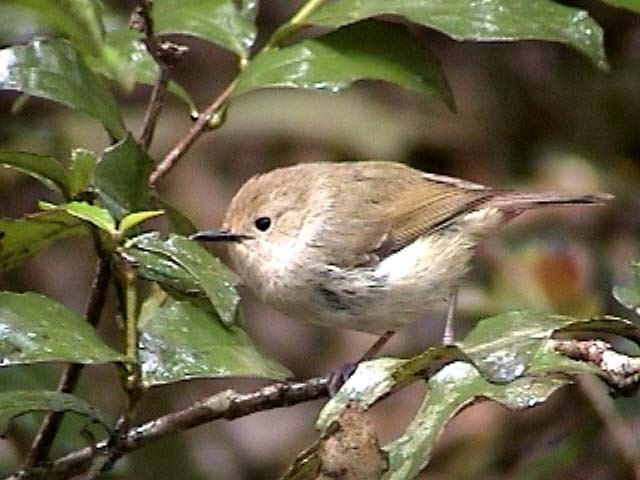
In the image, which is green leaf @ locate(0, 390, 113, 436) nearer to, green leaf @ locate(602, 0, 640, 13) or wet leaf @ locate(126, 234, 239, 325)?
wet leaf @ locate(126, 234, 239, 325)

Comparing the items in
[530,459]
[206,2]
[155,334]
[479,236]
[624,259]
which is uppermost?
[206,2]

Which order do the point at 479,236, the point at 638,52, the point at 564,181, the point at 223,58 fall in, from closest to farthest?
the point at 479,236 → the point at 564,181 → the point at 638,52 → the point at 223,58

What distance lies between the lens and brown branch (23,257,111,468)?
239 cm

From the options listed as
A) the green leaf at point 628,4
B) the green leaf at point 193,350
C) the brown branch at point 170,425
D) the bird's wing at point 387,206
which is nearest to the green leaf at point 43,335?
the green leaf at point 193,350

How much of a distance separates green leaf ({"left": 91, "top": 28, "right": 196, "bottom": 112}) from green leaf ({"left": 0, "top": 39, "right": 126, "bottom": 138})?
0.15 meters

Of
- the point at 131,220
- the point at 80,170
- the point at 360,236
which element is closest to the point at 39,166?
the point at 80,170

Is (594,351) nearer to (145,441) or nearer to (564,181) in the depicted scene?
(145,441)

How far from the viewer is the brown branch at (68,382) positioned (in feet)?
7.83

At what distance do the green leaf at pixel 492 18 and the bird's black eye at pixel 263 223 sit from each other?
856 mm

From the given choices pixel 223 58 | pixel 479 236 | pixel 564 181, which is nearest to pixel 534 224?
pixel 564 181

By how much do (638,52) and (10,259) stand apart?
168 inches

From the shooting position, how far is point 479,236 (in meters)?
3.55

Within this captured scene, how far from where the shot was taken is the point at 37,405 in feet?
6.99

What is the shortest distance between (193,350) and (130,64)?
763mm
